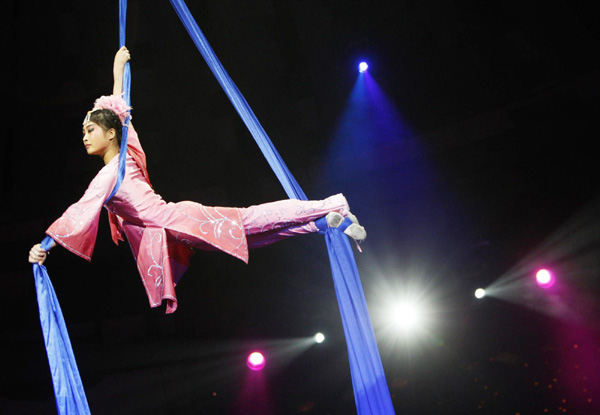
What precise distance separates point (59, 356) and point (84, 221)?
54 cm

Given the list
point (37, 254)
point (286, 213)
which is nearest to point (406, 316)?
point (286, 213)

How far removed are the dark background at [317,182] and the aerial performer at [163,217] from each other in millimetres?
1665

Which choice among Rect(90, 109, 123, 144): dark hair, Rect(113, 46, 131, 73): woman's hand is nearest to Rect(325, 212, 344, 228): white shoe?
Rect(90, 109, 123, 144): dark hair

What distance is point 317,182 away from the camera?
160 inches

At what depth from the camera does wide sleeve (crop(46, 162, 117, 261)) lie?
1.79 meters

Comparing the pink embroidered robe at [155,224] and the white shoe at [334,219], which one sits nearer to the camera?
the pink embroidered robe at [155,224]

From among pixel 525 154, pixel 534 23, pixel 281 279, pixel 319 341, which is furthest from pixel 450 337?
pixel 534 23

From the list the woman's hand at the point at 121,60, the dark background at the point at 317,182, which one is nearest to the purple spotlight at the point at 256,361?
the dark background at the point at 317,182

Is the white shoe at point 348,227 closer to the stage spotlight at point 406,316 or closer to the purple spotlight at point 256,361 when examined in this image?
the purple spotlight at point 256,361

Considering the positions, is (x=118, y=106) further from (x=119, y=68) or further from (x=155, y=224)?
(x=155, y=224)

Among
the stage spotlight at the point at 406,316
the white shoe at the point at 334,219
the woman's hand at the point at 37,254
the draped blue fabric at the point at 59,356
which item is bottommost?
the draped blue fabric at the point at 59,356

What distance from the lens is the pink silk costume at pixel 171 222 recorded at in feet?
6.50

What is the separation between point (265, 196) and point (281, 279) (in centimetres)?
76

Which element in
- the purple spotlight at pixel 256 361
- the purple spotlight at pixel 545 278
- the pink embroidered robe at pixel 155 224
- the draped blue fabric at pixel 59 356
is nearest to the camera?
the draped blue fabric at pixel 59 356
